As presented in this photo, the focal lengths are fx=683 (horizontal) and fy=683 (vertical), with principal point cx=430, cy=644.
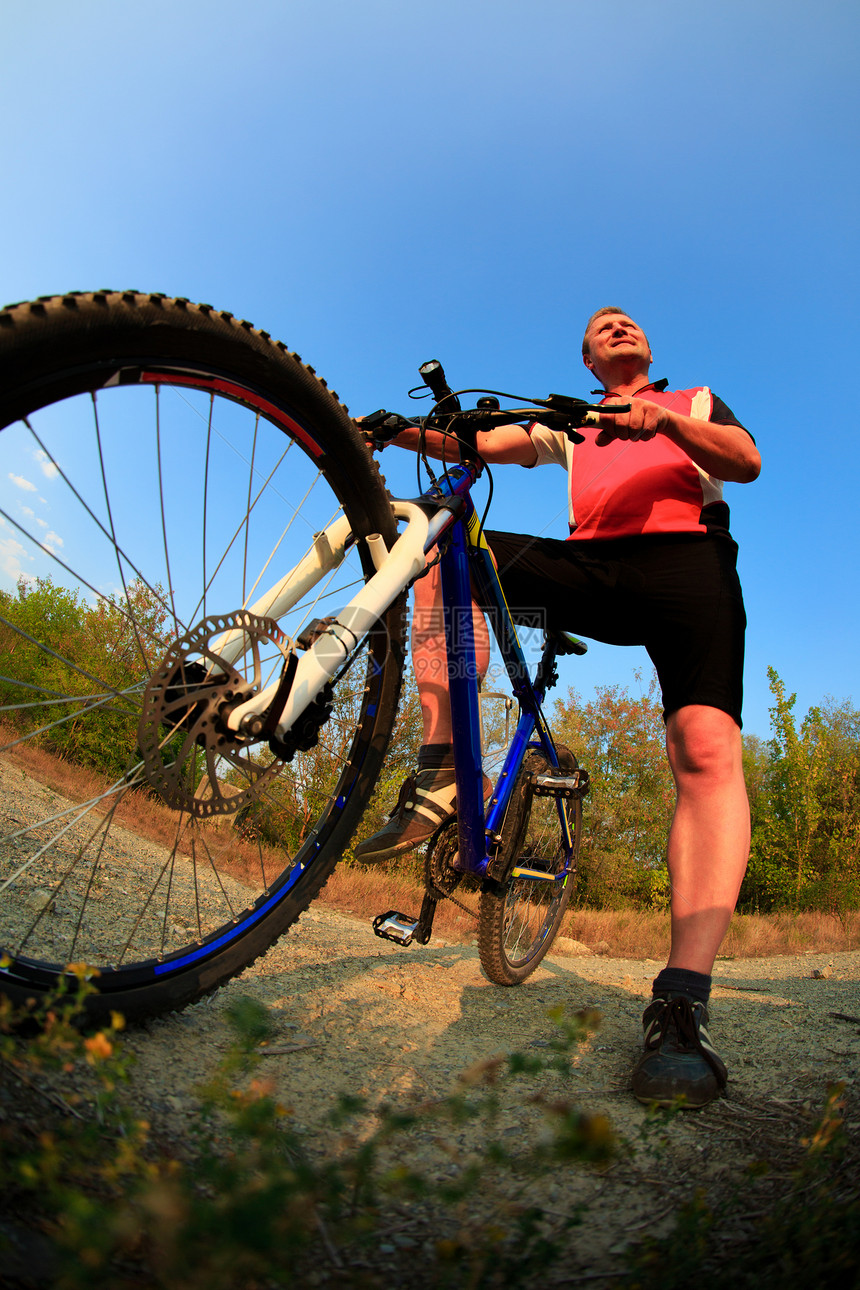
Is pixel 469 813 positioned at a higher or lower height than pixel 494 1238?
higher

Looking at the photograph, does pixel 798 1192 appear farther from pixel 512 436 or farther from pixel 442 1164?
pixel 512 436

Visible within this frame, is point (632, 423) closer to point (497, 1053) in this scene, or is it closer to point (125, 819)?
point (497, 1053)

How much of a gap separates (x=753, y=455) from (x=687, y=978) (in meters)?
1.60

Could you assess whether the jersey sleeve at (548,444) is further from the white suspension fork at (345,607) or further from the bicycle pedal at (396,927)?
the bicycle pedal at (396,927)

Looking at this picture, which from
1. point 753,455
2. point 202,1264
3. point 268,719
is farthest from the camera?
point 753,455

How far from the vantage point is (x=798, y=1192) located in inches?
40.6

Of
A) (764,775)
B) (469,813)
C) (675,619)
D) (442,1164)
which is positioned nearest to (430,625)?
(469,813)

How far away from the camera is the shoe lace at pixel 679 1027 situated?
174 cm

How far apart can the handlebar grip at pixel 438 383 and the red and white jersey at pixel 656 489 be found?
0.60m

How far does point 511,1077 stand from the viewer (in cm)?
167

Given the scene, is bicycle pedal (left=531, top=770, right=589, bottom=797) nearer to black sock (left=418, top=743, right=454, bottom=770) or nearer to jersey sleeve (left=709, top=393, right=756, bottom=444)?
black sock (left=418, top=743, right=454, bottom=770)

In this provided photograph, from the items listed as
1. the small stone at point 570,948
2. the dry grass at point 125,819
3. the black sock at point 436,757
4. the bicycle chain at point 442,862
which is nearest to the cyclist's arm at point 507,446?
the black sock at point 436,757

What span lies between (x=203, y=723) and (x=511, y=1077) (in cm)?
114

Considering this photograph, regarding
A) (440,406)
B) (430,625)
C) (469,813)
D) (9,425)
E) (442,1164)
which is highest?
(440,406)
